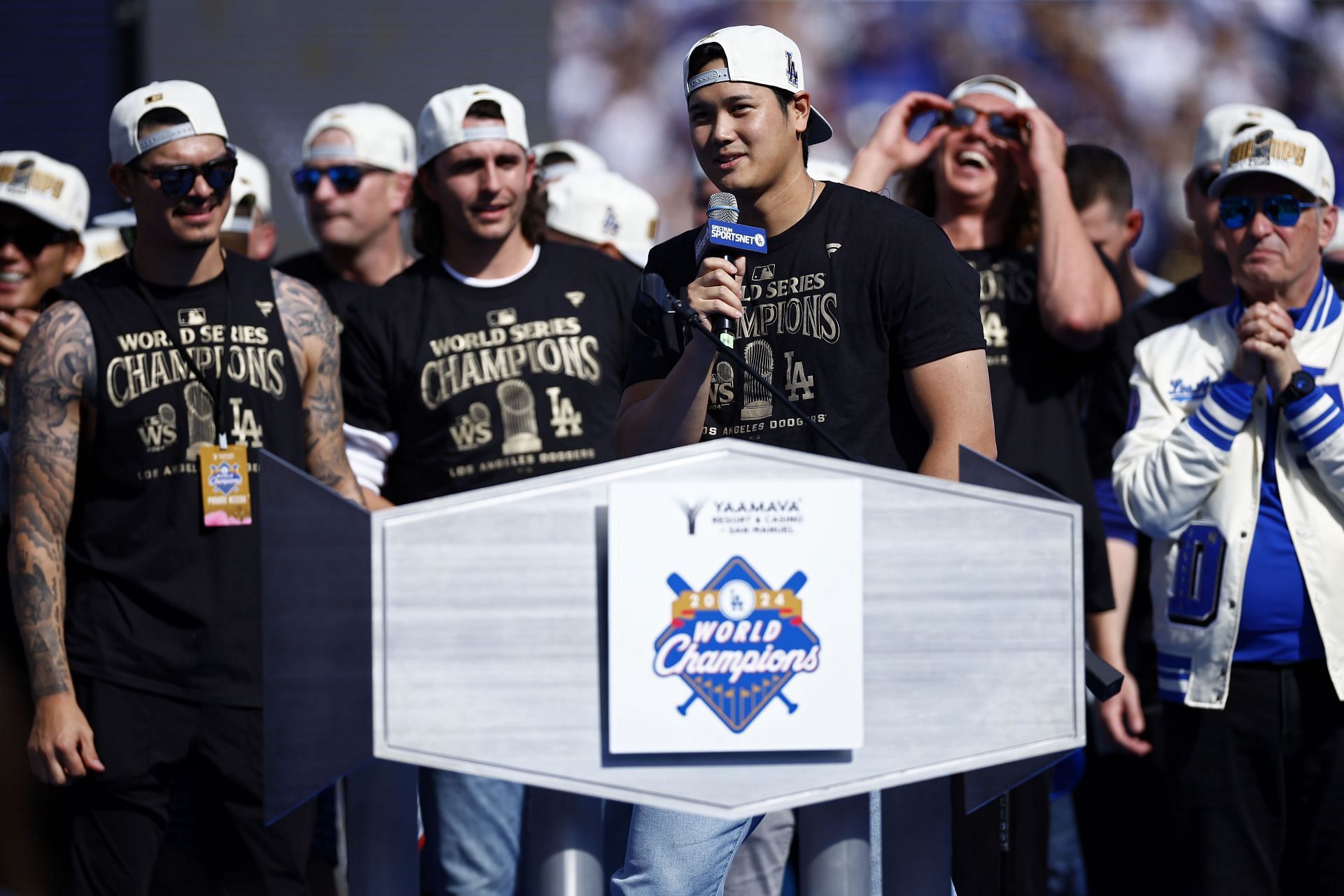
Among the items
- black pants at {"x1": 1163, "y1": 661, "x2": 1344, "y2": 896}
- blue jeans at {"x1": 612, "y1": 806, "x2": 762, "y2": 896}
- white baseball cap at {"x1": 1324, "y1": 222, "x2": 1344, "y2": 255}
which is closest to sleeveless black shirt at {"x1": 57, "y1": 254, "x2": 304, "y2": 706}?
blue jeans at {"x1": 612, "y1": 806, "x2": 762, "y2": 896}

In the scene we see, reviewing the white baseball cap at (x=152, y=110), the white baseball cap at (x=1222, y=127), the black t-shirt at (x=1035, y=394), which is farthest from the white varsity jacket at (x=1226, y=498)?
the white baseball cap at (x=152, y=110)

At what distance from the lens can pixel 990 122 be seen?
525 centimetres

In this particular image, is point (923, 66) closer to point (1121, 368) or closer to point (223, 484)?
point (1121, 368)

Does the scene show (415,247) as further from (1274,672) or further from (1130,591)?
(1274,672)

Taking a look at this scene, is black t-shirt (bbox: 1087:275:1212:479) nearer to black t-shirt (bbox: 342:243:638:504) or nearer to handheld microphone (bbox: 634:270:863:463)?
black t-shirt (bbox: 342:243:638:504)

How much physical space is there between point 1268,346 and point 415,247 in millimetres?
2591

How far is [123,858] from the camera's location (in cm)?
414

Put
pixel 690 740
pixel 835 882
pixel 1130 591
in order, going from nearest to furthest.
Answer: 1. pixel 690 740
2. pixel 835 882
3. pixel 1130 591

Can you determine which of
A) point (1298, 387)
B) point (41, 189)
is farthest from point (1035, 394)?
point (41, 189)

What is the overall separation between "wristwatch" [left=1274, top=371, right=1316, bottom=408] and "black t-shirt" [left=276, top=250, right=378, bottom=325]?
2637mm

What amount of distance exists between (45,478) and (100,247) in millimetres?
2392

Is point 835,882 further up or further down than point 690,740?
further down

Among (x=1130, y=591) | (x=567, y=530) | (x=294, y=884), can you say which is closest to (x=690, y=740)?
(x=567, y=530)

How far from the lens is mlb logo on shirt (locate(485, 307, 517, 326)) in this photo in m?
4.91
